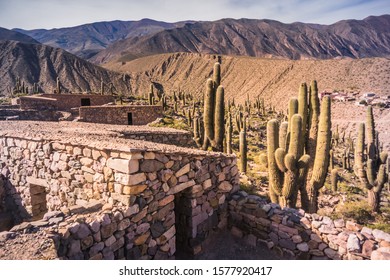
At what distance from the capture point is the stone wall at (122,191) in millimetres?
3977

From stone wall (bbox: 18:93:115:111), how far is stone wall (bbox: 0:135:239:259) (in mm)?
15879

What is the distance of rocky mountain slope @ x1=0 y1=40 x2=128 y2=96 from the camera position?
215 ft

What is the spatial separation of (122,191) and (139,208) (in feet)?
1.16

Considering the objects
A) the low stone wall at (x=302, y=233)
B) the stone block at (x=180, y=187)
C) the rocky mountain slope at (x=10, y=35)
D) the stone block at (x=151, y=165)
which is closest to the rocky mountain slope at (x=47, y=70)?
the rocky mountain slope at (x=10, y=35)

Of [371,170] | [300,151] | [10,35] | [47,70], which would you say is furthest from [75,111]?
[47,70]

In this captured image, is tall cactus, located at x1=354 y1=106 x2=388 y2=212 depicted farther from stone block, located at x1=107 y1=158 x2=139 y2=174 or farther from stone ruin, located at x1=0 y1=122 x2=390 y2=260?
stone block, located at x1=107 y1=158 x2=139 y2=174

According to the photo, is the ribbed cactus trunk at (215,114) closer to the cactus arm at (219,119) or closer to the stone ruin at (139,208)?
the cactus arm at (219,119)

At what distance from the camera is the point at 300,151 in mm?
8852

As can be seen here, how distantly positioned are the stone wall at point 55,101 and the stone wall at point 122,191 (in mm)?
15879

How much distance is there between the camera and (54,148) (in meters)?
5.17

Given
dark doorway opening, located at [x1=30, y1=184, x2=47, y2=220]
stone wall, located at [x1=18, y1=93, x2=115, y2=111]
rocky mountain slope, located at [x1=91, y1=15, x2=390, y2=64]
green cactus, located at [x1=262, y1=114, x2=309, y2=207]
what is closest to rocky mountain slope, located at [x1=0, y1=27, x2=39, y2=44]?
stone wall, located at [x1=18, y1=93, x2=115, y2=111]
